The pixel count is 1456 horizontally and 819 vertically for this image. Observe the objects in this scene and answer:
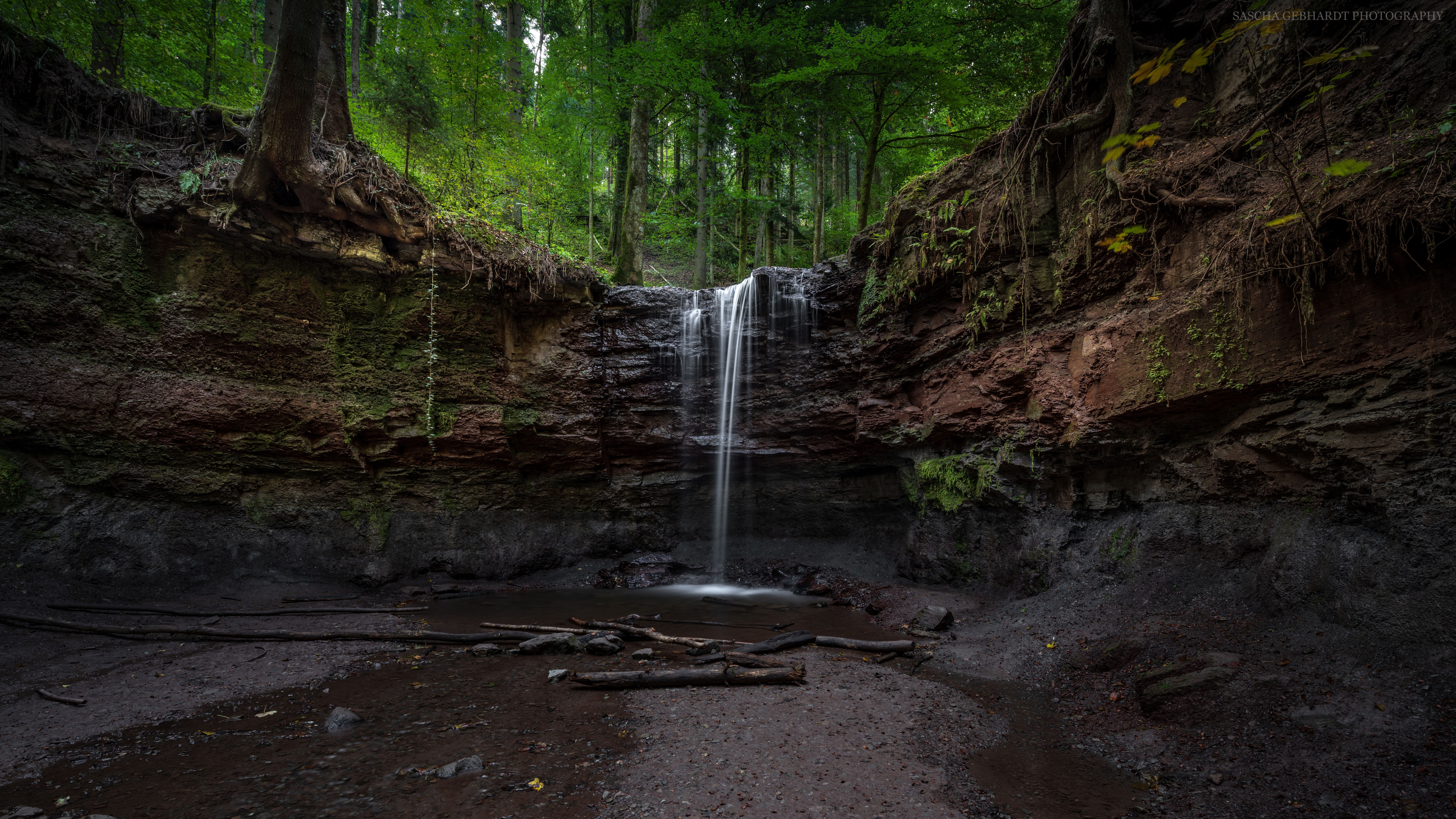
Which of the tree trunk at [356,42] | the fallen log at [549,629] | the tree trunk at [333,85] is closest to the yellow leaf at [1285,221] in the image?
the fallen log at [549,629]

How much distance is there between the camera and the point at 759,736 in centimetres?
399

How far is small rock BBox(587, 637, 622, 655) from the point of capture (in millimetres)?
6102

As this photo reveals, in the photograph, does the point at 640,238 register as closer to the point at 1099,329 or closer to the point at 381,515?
the point at 381,515

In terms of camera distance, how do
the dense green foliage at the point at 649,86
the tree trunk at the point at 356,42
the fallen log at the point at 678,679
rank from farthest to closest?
the tree trunk at the point at 356,42 → the dense green foliage at the point at 649,86 → the fallen log at the point at 678,679

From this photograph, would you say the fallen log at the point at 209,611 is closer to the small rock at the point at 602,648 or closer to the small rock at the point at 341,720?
the small rock at the point at 602,648

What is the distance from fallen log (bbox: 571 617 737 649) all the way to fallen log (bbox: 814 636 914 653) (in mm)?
1051

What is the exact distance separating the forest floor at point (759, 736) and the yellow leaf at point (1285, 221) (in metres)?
0.90

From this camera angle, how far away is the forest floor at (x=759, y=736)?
3053mm

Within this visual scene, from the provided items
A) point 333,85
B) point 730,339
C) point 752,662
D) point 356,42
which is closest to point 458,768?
point 752,662

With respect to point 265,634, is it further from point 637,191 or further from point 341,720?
point 637,191

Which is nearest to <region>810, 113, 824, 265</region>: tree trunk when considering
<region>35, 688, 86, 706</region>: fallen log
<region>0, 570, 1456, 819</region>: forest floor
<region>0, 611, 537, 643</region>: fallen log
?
<region>0, 611, 537, 643</region>: fallen log

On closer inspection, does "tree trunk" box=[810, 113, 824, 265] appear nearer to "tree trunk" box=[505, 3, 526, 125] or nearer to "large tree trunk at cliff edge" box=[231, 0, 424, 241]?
A: "tree trunk" box=[505, 3, 526, 125]

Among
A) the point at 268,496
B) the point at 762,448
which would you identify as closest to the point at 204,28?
the point at 268,496

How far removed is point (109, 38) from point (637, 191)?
903 cm
